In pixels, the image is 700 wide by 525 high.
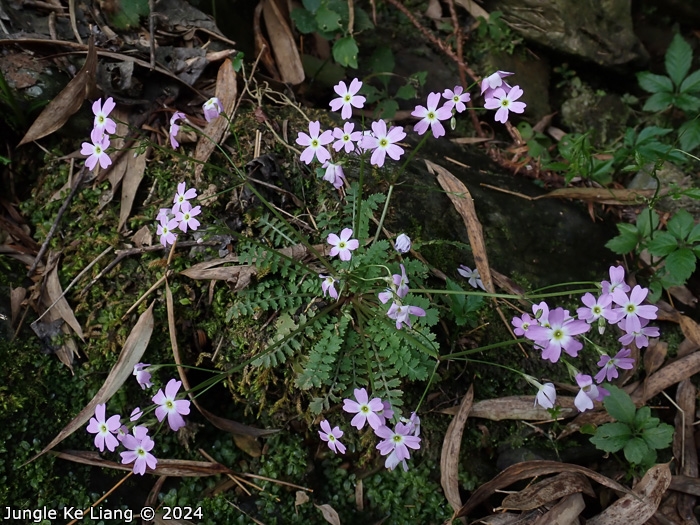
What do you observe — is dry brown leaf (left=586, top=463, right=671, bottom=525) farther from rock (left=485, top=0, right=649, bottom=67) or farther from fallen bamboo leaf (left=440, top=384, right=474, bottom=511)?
rock (left=485, top=0, right=649, bottom=67)

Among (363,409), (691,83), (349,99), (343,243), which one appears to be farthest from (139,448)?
(691,83)

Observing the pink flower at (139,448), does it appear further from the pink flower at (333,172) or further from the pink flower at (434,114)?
the pink flower at (434,114)

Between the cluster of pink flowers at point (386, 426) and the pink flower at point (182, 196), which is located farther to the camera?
the pink flower at point (182, 196)

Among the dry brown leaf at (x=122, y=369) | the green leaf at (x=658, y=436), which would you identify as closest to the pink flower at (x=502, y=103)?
the green leaf at (x=658, y=436)

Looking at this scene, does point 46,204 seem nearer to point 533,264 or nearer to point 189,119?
point 189,119

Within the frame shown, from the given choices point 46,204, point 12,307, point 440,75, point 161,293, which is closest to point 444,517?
point 161,293
